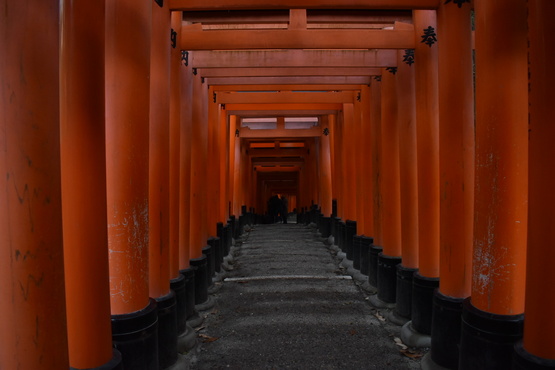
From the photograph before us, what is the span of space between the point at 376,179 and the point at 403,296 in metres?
2.41

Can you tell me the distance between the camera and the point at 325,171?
49.8 ft

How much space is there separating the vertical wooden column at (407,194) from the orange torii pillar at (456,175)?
4.82ft

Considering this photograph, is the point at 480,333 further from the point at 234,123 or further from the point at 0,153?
the point at 234,123

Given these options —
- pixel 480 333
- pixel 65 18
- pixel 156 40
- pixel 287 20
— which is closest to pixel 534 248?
pixel 480 333

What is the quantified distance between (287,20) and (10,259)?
464cm

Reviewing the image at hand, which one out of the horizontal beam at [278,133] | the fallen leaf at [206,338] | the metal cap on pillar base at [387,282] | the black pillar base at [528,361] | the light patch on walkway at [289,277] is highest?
the horizontal beam at [278,133]

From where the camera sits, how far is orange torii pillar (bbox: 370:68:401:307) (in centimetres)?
637

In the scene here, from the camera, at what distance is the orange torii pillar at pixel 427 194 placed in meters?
4.82

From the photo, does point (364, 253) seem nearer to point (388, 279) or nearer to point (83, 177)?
point (388, 279)

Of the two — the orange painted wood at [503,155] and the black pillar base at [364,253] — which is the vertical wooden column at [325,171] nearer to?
the black pillar base at [364,253]

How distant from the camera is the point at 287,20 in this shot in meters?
5.54

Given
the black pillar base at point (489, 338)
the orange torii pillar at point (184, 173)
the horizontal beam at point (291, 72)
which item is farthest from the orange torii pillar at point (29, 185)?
the horizontal beam at point (291, 72)

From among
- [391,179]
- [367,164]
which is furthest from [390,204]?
[367,164]

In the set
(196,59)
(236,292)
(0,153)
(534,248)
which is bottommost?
(236,292)
